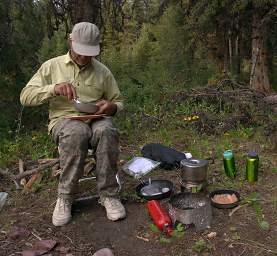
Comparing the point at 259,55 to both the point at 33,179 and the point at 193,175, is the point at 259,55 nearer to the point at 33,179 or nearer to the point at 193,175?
the point at 193,175

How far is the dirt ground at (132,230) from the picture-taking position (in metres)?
2.95

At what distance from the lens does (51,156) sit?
16.0ft

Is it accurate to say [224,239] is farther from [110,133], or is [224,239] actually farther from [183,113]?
[183,113]

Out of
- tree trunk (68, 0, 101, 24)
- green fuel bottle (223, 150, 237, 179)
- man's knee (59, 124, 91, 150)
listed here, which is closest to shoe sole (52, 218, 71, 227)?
man's knee (59, 124, 91, 150)

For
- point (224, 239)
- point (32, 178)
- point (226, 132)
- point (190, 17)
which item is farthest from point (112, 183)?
point (190, 17)

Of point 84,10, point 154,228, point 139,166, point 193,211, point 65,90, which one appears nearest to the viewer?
point 193,211

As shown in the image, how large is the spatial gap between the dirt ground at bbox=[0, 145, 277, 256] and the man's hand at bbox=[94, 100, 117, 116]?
78 centimetres

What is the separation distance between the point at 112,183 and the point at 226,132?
256 centimetres

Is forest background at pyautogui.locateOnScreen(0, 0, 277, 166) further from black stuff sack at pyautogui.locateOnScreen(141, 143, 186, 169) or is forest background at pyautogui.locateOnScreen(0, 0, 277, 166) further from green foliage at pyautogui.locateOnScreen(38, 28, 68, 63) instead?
black stuff sack at pyautogui.locateOnScreen(141, 143, 186, 169)

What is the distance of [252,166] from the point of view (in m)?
3.93

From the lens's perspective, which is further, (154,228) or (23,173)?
(23,173)

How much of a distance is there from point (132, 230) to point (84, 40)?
1.50 metres

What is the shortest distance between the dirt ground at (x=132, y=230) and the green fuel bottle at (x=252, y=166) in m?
0.07

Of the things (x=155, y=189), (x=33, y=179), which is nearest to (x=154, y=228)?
(x=155, y=189)
